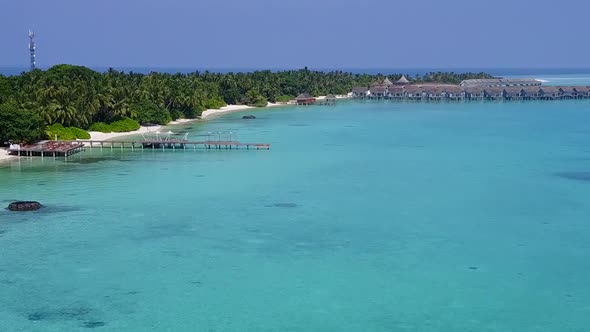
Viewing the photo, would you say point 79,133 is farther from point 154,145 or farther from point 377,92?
point 377,92

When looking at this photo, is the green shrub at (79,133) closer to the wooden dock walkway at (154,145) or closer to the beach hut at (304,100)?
the wooden dock walkway at (154,145)

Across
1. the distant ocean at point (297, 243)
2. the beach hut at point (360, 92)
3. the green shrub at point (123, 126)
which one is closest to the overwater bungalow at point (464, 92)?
the beach hut at point (360, 92)

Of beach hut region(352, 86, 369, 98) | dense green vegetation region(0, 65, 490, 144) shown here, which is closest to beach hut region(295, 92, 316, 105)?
dense green vegetation region(0, 65, 490, 144)

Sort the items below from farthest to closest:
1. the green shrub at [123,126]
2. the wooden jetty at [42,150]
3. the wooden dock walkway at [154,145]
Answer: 1. the green shrub at [123,126]
2. the wooden dock walkway at [154,145]
3. the wooden jetty at [42,150]

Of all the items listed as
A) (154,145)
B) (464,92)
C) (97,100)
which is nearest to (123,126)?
(97,100)

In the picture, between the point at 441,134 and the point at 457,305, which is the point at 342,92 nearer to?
the point at 441,134

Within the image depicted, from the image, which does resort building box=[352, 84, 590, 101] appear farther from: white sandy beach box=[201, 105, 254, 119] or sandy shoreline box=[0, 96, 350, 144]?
white sandy beach box=[201, 105, 254, 119]
